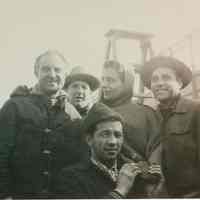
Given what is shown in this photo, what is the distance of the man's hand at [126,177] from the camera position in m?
2.18

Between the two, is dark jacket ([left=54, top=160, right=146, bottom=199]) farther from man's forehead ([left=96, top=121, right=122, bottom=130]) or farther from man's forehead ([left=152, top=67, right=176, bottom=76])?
man's forehead ([left=152, top=67, right=176, bottom=76])

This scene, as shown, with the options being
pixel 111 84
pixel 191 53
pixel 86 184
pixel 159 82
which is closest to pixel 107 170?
pixel 86 184

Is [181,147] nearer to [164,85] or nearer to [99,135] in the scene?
[164,85]

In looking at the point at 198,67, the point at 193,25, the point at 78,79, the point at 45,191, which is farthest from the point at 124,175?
the point at 193,25

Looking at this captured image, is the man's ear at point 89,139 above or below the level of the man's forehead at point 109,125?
below

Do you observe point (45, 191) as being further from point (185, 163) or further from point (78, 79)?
point (185, 163)

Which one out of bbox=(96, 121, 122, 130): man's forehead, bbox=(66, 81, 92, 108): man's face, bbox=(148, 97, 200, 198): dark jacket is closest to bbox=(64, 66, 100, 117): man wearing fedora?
bbox=(66, 81, 92, 108): man's face

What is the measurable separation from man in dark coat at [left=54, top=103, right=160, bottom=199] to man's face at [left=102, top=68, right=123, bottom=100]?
0.28ft

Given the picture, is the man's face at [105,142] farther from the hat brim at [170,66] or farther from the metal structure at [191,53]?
the metal structure at [191,53]

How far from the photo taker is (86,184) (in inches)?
84.9

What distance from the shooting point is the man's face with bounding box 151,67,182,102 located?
2332 millimetres

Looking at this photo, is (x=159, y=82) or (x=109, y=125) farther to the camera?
(x=159, y=82)

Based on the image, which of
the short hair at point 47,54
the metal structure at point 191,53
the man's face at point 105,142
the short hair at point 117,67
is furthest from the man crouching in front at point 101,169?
the metal structure at point 191,53

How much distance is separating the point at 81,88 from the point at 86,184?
20.2 inches
